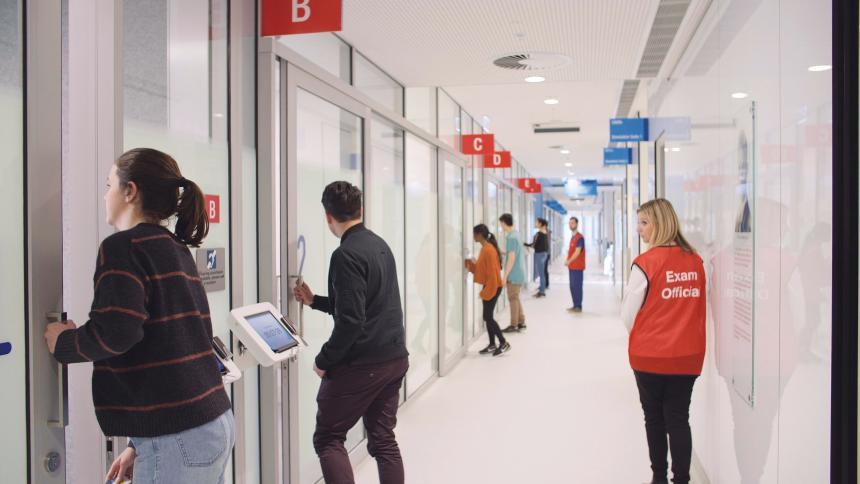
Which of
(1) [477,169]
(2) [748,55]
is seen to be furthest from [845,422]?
(1) [477,169]

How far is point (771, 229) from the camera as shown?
2.25 metres

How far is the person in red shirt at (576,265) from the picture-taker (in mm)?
10859

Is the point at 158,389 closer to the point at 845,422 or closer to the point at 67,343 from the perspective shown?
the point at 67,343

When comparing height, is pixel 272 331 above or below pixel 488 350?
above

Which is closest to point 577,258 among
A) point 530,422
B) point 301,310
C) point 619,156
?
point 619,156

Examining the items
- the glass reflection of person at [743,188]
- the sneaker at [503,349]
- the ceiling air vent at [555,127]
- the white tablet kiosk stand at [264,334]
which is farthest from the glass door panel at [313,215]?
the ceiling air vent at [555,127]

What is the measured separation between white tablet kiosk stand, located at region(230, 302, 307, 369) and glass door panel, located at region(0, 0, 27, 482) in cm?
69

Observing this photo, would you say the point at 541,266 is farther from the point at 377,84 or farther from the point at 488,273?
the point at 377,84

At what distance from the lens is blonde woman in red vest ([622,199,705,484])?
123 inches

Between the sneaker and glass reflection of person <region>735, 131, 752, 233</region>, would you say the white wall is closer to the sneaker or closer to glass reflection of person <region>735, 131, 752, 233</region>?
glass reflection of person <region>735, 131, 752, 233</region>

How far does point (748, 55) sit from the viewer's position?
8.41 ft

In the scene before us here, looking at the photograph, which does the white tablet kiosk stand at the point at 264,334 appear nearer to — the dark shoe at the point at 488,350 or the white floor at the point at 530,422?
the white floor at the point at 530,422

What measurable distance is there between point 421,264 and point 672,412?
308cm

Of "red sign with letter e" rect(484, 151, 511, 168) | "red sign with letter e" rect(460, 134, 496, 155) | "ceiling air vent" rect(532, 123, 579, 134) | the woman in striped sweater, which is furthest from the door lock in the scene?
"ceiling air vent" rect(532, 123, 579, 134)
